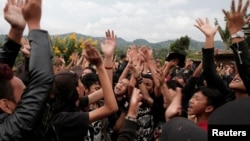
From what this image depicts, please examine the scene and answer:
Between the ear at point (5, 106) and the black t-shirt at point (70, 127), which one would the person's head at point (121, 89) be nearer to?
the black t-shirt at point (70, 127)

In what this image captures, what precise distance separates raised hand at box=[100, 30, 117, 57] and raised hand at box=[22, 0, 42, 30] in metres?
1.75

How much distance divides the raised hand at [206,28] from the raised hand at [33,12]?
2470mm

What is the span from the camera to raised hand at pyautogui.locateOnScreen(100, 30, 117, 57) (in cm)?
361

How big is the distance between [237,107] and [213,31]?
3.04 metres

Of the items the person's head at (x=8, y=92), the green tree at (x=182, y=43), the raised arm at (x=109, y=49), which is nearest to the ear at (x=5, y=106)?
the person's head at (x=8, y=92)

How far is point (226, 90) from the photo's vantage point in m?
3.90

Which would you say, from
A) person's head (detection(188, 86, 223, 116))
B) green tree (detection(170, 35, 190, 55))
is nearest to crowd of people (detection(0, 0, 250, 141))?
person's head (detection(188, 86, 223, 116))

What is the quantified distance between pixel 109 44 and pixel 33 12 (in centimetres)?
191

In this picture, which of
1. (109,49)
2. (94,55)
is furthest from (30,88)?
(109,49)

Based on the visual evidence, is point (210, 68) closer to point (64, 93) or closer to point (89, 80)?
point (89, 80)

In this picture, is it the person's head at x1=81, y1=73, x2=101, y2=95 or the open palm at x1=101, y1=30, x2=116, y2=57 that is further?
the person's head at x1=81, y1=73, x2=101, y2=95

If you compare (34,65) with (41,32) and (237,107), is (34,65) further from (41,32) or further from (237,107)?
(237,107)

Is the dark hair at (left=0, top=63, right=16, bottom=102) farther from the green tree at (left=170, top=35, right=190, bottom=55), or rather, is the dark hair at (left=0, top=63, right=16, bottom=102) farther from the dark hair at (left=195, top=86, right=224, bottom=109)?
the green tree at (left=170, top=35, right=190, bottom=55)

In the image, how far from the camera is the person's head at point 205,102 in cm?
327
